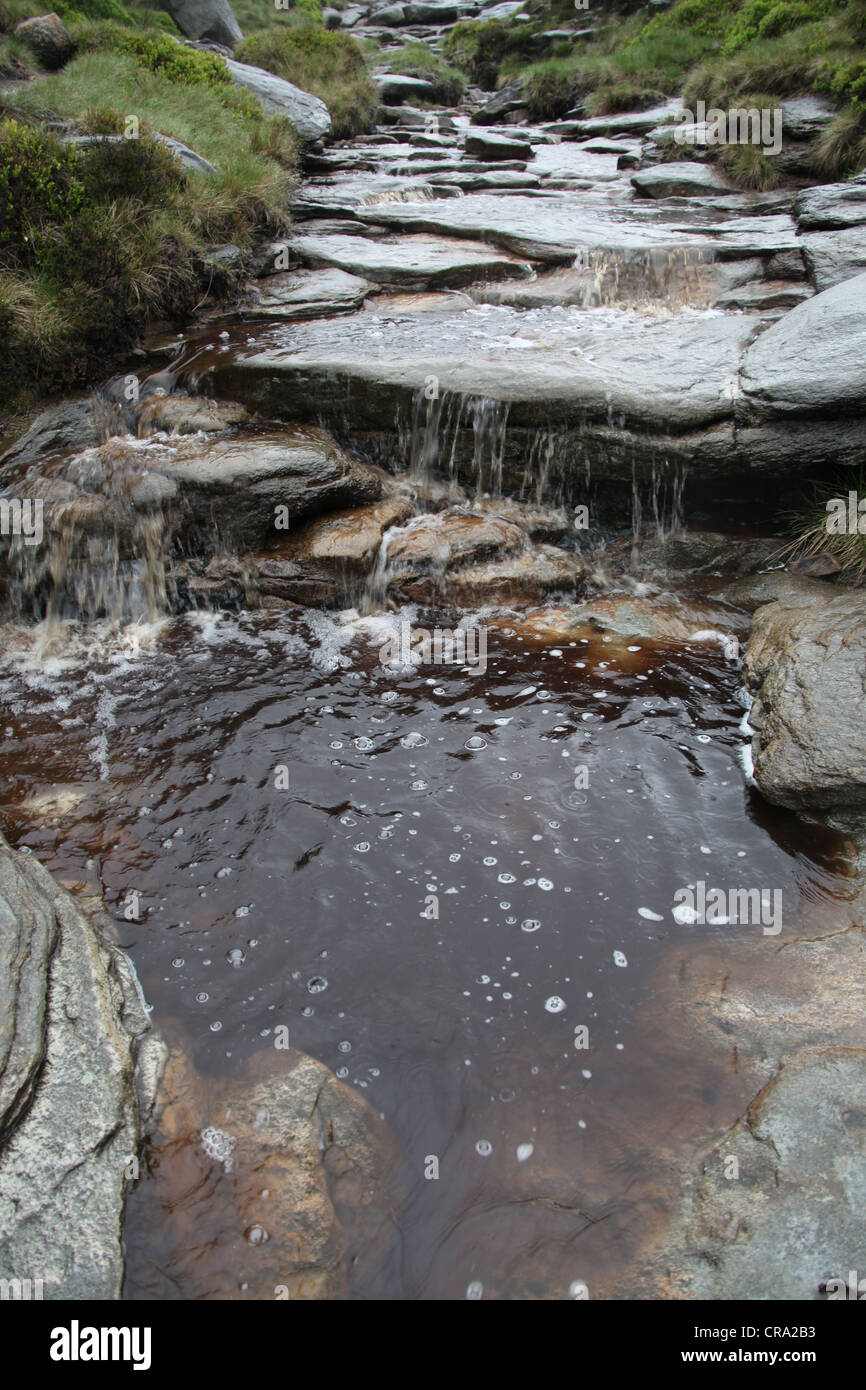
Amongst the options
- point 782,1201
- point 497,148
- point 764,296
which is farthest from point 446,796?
point 497,148

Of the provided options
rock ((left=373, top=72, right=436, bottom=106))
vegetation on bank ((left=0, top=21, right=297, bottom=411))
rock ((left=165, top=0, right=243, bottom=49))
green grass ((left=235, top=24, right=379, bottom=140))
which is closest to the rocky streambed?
vegetation on bank ((left=0, top=21, right=297, bottom=411))

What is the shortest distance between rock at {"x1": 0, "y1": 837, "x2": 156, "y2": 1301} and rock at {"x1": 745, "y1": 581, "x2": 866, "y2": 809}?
157 inches

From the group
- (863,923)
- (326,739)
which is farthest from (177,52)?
(863,923)

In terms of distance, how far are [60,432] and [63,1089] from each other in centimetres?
718

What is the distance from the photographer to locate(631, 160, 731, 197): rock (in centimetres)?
1419

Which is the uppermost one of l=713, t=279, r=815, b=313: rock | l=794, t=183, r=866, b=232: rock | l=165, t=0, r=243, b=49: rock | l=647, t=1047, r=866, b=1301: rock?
l=165, t=0, r=243, b=49: rock

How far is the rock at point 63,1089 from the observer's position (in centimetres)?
291

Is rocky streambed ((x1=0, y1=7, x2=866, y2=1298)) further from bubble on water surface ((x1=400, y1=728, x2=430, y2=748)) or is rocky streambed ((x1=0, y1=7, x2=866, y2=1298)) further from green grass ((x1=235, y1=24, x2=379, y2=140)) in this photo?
green grass ((x1=235, y1=24, x2=379, y2=140))

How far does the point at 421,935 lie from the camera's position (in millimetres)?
4402

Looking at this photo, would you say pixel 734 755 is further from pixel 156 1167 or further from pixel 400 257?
pixel 400 257

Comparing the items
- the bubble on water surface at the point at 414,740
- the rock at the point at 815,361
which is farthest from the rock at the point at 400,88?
the bubble on water surface at the point at 414,740

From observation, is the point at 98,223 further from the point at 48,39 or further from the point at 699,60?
the point at 699,60

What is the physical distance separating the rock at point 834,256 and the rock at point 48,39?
46.4 ft

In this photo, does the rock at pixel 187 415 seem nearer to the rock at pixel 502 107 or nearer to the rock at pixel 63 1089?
the rock at pixel 63 1089
